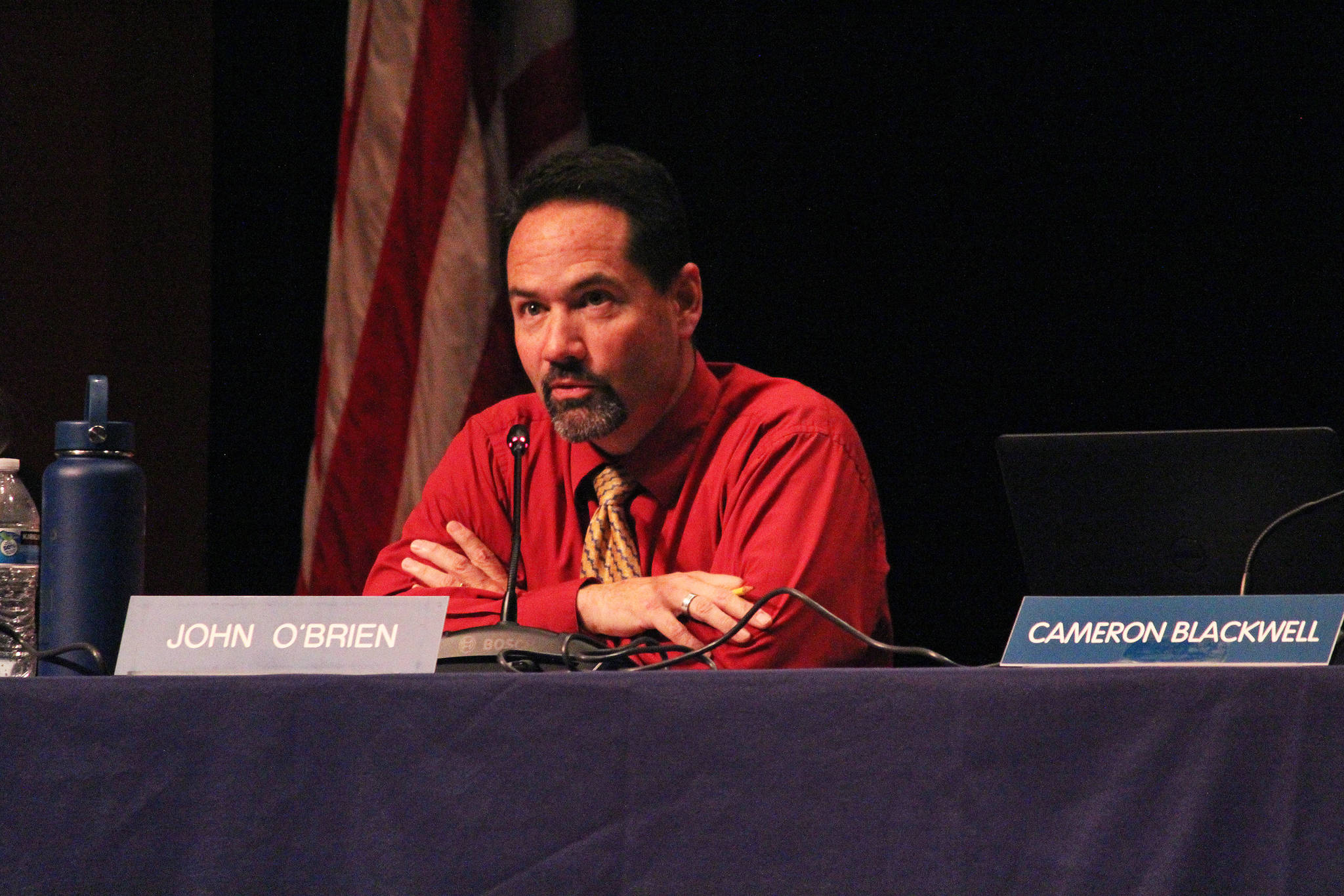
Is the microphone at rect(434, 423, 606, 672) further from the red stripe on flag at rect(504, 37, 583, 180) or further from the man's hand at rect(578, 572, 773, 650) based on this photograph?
the red stripe on flag at rect(504, 37, 583, 180)

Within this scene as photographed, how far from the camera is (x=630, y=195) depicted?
6.33 ft

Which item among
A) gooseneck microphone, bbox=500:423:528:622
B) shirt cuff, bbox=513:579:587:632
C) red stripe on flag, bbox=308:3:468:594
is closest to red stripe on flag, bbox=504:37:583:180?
red stripe on flag, bbox=308:3:468:594

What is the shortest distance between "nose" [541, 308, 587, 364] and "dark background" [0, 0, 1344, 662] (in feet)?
3.22

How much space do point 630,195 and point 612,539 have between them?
0.49m

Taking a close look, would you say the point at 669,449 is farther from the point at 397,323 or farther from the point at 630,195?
the point at 397,323

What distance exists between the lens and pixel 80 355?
2738 millimetres

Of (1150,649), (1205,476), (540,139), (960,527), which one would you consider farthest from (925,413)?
(1150,649)

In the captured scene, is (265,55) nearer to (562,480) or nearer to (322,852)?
(562,480)

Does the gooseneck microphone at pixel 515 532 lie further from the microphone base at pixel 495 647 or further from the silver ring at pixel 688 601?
the silver ring at pixel 688 601

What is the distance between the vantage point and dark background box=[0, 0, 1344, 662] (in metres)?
2.54

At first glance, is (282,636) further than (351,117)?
No

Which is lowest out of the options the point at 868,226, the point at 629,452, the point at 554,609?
the point at 554,609

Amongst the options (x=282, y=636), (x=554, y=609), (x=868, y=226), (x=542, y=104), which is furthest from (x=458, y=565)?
(x=868, y=226)

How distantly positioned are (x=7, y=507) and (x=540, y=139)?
1689 mm
